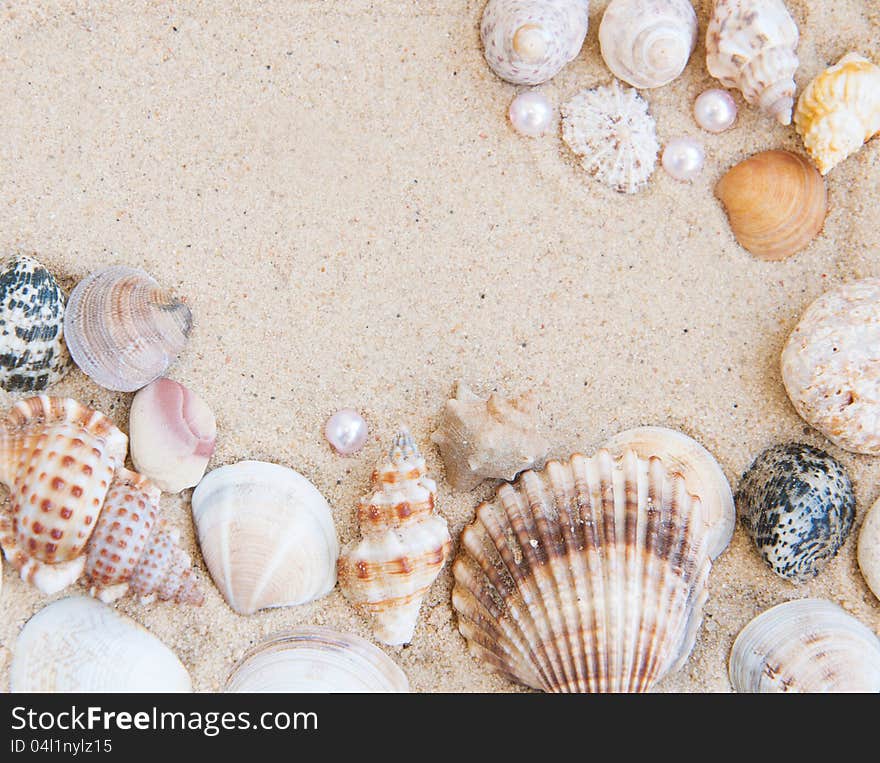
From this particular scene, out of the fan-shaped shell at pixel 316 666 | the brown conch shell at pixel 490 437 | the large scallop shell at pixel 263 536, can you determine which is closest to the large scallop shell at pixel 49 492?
the large scallop shell at pixel 263 536

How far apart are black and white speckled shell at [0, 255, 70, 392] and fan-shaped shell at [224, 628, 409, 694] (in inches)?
40.7

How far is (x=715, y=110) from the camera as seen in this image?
2705mm

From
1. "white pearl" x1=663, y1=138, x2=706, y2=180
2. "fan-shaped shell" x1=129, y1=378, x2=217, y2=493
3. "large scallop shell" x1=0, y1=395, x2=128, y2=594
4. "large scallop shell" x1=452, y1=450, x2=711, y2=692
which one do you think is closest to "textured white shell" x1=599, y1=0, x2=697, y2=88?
"white pearl" x1=663, y1=138, x2=706, y2=180

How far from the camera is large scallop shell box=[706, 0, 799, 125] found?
8.49ft

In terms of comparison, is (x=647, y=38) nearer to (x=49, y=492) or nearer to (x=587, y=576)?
(x=587, y=576)

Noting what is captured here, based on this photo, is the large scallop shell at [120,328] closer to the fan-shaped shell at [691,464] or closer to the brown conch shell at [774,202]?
the fan-shaped shell at [691,464]

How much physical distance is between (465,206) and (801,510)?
139cm

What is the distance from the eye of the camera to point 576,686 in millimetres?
2459

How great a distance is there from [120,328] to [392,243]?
851 millimetres

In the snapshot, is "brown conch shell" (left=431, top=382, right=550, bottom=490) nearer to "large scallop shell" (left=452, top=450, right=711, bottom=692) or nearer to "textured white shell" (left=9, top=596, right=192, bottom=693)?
"large scallop shell" (left=452, top=450, right=711, bottom=692)

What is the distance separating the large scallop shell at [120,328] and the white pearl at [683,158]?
1604mm

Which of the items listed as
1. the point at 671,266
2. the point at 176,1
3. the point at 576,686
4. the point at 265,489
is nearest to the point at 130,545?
the point at 265,489

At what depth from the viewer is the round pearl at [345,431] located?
2.58 metres
